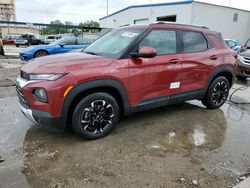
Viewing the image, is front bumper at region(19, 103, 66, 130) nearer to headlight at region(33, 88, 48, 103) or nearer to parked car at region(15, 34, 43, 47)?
headlight at region(33, 88, 48, 103)

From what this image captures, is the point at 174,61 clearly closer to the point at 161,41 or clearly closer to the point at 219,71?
the point at 161,41

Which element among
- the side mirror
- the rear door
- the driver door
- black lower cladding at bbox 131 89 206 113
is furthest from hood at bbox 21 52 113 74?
the rear door

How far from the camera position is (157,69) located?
13.5ft

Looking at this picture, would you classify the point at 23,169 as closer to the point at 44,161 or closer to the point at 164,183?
the point at 44,161

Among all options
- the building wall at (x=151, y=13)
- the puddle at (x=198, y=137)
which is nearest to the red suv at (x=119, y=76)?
the puddle at (x=198, y=137)

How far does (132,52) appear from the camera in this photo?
12.7ft

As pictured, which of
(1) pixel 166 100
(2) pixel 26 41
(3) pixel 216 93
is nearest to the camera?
(1) pixel 166 100

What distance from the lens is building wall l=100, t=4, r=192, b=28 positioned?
2106 centimetres

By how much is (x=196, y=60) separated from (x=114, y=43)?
1.68 metres

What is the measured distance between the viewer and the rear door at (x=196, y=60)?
4598 millimetres

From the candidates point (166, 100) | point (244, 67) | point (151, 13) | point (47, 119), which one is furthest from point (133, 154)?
point (151, 13)

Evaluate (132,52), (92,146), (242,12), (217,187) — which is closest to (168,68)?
(132,52)

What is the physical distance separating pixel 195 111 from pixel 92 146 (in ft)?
9.21

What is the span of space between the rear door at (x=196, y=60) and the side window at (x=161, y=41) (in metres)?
0.26
